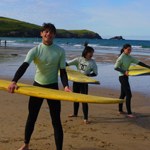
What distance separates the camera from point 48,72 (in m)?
2.89

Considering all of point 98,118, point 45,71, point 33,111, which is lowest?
point 98,118

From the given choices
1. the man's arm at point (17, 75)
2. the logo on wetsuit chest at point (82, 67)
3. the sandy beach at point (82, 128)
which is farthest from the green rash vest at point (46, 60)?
the logo on wetsuit chest at point (82, 67)

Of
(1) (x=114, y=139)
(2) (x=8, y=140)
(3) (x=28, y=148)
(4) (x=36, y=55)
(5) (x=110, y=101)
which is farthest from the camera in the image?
(1) (x=114, y=139)

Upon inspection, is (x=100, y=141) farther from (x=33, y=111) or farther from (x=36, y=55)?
(x=36, y=55)

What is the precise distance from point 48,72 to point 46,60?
0.17 metres

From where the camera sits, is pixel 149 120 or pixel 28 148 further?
pixel 149 120

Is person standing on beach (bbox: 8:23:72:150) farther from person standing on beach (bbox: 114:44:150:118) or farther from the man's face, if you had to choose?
person standing on beach (bbox: 114:44:150:118)

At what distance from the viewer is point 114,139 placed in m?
3.75

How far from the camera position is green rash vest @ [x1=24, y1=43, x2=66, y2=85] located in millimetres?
2832

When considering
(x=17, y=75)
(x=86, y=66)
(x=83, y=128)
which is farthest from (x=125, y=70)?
(x=17, y=75)

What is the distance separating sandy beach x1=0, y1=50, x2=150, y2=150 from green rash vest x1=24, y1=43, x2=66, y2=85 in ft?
3.86

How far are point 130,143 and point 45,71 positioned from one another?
6.38 ft

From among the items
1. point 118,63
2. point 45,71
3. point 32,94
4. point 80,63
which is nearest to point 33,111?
point 32,94

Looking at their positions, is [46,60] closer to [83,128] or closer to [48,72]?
[48,72]
